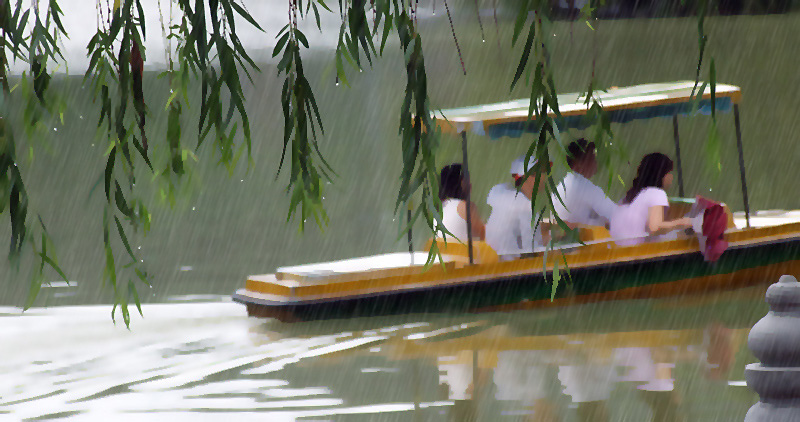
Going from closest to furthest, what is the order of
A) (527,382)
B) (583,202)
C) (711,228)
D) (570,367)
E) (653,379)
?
1. (653,379)
2. (527,382)
3. (570,367)
4. (583,202)
5. (711,228)

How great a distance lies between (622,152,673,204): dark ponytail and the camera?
441 inches

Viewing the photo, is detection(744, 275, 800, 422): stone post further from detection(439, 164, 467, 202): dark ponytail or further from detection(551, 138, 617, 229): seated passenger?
detection(439, 164, 467, 202): dark ponytail

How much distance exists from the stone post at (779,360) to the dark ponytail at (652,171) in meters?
6.45

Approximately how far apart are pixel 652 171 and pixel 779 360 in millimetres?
6760

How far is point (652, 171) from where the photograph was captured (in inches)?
446

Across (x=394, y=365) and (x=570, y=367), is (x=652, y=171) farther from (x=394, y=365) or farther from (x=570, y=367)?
(x=394, y=365)

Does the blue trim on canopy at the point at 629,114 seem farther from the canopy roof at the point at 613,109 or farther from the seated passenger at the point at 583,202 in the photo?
the seated passenger at the point at 583,202

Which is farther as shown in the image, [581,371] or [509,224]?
[509,224]

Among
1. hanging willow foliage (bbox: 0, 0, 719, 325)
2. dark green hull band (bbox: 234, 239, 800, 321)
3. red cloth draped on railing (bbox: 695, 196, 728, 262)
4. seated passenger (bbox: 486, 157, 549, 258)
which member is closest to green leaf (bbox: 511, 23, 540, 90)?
hanging willow foliage (bbox: 0, 0, 719, 325)

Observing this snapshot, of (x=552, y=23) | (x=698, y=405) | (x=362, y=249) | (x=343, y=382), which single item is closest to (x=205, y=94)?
(x=552, y=23)

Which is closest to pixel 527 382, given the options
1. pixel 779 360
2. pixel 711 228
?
pixel 779 360

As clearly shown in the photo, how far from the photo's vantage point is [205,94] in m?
3.39

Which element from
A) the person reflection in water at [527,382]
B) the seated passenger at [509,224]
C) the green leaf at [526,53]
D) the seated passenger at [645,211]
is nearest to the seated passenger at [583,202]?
the seated passenger at [645,211]

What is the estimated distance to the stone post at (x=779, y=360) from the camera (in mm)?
4613
